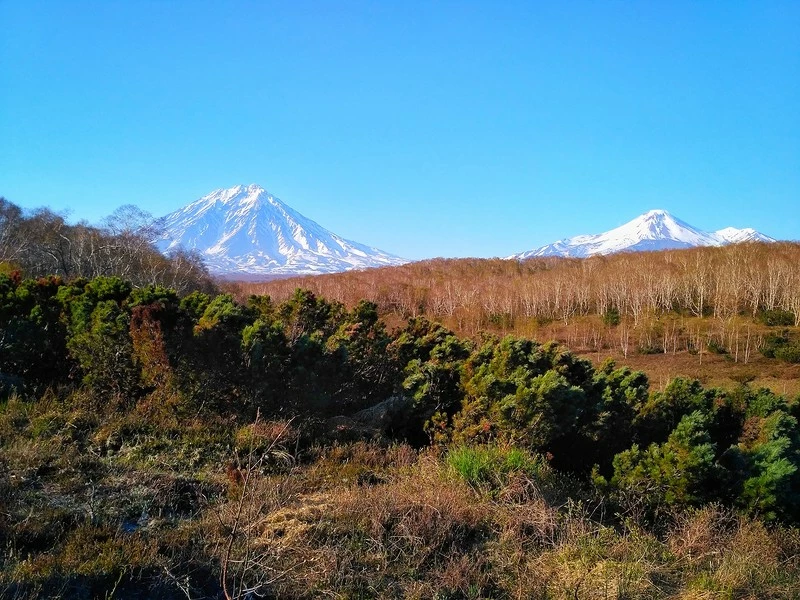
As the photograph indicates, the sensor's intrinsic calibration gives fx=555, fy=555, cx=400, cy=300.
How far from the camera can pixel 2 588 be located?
285 centimetres

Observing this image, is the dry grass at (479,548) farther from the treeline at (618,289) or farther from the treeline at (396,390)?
the treeline at (618,289)

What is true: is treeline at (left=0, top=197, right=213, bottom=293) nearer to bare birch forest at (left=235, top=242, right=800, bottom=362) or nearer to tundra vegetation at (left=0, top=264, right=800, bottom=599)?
bare birch forest at (left=235, top=242, right=800, bottom=362)

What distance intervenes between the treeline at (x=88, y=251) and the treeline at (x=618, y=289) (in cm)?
790

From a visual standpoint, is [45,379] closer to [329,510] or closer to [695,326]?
[329,510]

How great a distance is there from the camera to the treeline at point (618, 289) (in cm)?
3123

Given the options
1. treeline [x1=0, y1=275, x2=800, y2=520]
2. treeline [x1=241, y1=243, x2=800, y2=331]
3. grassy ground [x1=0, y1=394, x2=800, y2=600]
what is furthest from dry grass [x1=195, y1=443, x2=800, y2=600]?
treeline [x1=241, y1=243, x2=800, y2=331]

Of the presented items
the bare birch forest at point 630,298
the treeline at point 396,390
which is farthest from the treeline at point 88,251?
the treeline at point 396,390

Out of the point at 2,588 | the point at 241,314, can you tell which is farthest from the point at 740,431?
the point at 2,588

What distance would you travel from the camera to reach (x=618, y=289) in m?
33.9

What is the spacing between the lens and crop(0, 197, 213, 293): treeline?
28.3 m

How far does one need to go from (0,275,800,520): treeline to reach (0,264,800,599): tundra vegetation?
0.09ft

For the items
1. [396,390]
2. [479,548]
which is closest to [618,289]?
[396,390]

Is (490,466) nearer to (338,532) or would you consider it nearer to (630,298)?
(338,532)

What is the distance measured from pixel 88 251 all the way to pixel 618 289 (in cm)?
3094
